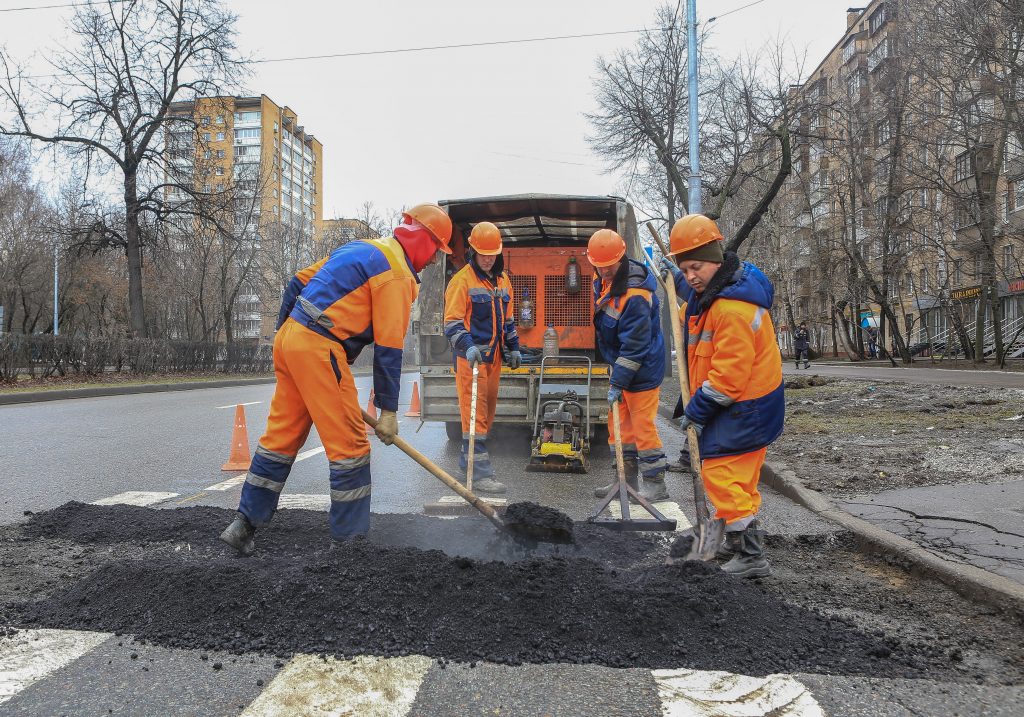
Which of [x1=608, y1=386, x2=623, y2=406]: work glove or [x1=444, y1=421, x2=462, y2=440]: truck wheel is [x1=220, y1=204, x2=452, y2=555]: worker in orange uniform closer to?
[x1=608, y1=386, x2=623, y2=406]: work glove

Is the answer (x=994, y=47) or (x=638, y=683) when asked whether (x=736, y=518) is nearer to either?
(x=638, y=683)

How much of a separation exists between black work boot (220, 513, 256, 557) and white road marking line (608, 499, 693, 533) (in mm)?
2386

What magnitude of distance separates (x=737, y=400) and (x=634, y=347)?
2.20 metres

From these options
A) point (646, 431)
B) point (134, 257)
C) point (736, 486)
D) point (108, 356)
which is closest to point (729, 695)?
point (736, 486)

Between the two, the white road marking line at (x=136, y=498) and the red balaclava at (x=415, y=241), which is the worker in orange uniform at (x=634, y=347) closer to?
the red balaclava at (x=415, y=241)

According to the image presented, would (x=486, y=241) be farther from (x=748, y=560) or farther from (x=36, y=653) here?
(x=36, y=653)

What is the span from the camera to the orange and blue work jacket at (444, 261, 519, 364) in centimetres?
649

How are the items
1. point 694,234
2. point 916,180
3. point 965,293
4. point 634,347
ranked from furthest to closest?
point 965,293 < point 916,180 < point 634,347 < point 694,234

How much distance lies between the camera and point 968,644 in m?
2.88

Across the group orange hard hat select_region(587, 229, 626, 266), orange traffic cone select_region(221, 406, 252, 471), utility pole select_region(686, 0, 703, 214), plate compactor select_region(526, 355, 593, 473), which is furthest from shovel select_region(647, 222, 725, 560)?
utility pole select_region(686, 0, 703, 214)

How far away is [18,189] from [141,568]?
3689 centimetres

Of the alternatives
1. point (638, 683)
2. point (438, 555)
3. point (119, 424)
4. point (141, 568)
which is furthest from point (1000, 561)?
point (119, 424)

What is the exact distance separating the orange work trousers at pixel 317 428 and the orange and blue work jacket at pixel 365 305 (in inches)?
3.7

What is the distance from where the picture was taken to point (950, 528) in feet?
14.3
